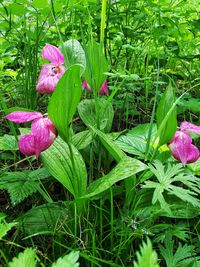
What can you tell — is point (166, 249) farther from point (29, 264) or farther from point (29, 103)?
point (29, 103)

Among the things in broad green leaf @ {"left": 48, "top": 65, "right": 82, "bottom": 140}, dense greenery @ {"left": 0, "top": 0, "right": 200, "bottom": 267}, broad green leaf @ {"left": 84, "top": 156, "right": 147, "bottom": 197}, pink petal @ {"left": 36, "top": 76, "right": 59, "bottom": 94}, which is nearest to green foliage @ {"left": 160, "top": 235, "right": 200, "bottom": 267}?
dense greenery @ {"left": 0, "top": 0, "right": 200, "bottom": 267}

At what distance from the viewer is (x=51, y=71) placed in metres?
0.93

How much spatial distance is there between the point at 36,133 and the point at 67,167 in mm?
123

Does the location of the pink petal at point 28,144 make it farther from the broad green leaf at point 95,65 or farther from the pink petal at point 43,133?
the broad green leaf at point 95,65

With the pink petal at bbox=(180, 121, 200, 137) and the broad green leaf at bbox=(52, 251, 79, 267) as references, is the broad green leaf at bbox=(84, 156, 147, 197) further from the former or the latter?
the broad green leaf at bbox=(52, 251, 79, 267)

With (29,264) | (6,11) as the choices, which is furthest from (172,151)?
(6,11)

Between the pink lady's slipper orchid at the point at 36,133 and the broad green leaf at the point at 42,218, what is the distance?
133 mm

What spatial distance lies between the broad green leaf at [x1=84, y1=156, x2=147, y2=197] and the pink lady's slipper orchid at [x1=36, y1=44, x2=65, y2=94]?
0.90ft

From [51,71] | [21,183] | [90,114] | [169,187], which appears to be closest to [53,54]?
[51,71]

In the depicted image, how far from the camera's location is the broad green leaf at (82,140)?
3.07ft

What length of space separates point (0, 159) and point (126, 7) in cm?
86

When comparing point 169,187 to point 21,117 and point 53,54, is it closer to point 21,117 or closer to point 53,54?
point 21,117

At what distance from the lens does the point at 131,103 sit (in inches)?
53.7

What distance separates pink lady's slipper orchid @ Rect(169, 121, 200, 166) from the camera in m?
0.80
